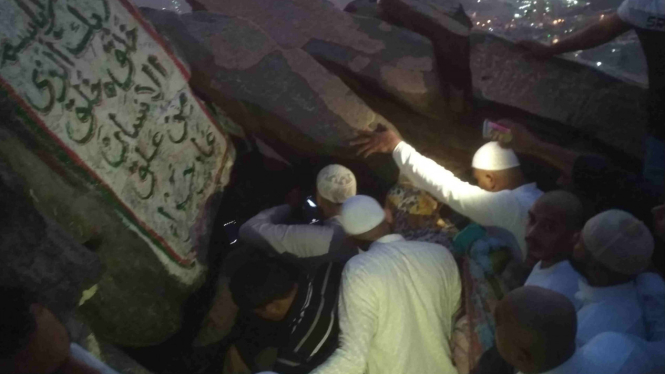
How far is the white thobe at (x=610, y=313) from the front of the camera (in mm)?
1818

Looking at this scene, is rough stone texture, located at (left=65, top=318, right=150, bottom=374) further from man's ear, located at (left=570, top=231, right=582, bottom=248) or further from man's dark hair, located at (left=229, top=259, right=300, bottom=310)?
man's ear, located at (left=570, top=231, right=582, bottom=248)

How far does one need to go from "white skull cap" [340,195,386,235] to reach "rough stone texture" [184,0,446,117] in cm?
139

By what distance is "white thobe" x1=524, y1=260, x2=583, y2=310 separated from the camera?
1.99 m

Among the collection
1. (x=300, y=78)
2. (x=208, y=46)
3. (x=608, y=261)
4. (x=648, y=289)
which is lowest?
(x=648, y=289)

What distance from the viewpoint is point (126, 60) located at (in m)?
2.97

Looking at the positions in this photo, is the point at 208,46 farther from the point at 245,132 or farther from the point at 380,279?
the point at 380,279

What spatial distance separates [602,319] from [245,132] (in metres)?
3.09

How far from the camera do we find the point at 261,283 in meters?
2.13

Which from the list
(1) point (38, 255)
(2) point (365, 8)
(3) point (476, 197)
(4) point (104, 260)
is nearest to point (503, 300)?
(3) point (476, 197)

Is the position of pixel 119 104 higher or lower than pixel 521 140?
higher

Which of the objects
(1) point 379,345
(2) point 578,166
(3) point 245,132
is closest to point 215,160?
(3) point 245,132

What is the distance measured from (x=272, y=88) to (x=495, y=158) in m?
1.78

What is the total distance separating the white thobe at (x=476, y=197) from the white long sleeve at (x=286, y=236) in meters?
0.67

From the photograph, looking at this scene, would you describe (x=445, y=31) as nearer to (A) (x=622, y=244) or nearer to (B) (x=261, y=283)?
(A) (x=622, y=244)
